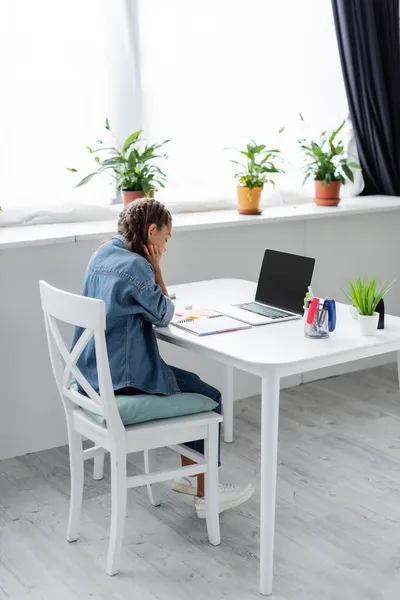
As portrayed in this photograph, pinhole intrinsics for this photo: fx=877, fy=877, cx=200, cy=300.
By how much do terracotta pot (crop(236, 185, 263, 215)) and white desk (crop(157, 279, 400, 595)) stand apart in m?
1.26

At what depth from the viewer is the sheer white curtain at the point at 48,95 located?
12.0 feet

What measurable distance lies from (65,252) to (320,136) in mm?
1755

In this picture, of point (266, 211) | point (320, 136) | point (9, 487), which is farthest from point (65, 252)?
point (320, 136)

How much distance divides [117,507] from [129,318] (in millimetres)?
548

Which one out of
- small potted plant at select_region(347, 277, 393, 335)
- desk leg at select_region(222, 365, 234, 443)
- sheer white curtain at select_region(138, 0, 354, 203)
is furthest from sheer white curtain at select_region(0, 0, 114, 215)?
small potted plant at select_region(347, 277, 393, 335)

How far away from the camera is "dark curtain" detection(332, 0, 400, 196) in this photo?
4.40 metres

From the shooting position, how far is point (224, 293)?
3.24 m

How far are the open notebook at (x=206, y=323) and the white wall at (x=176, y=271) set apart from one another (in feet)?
2.41

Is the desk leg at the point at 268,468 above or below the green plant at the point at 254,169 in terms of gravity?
below

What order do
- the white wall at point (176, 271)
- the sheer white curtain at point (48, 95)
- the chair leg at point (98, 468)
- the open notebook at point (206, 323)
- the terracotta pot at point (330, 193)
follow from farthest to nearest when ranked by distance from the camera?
the terracotta pot at point (330, 193) < the sheer white curtain at point (48, 95) < the white wall at point (176, 271) < the chair leg at point (98, 468) < the open notebook at point (206, 323)

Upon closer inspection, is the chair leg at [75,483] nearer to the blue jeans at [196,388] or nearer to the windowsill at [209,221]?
the blue jeans at [196,388]

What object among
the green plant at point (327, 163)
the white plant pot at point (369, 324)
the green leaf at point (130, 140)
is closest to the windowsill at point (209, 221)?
the green plant at point (327, 163)

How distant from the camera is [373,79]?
4.50 m

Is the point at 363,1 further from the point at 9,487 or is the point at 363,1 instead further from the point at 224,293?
the point at 9,487
